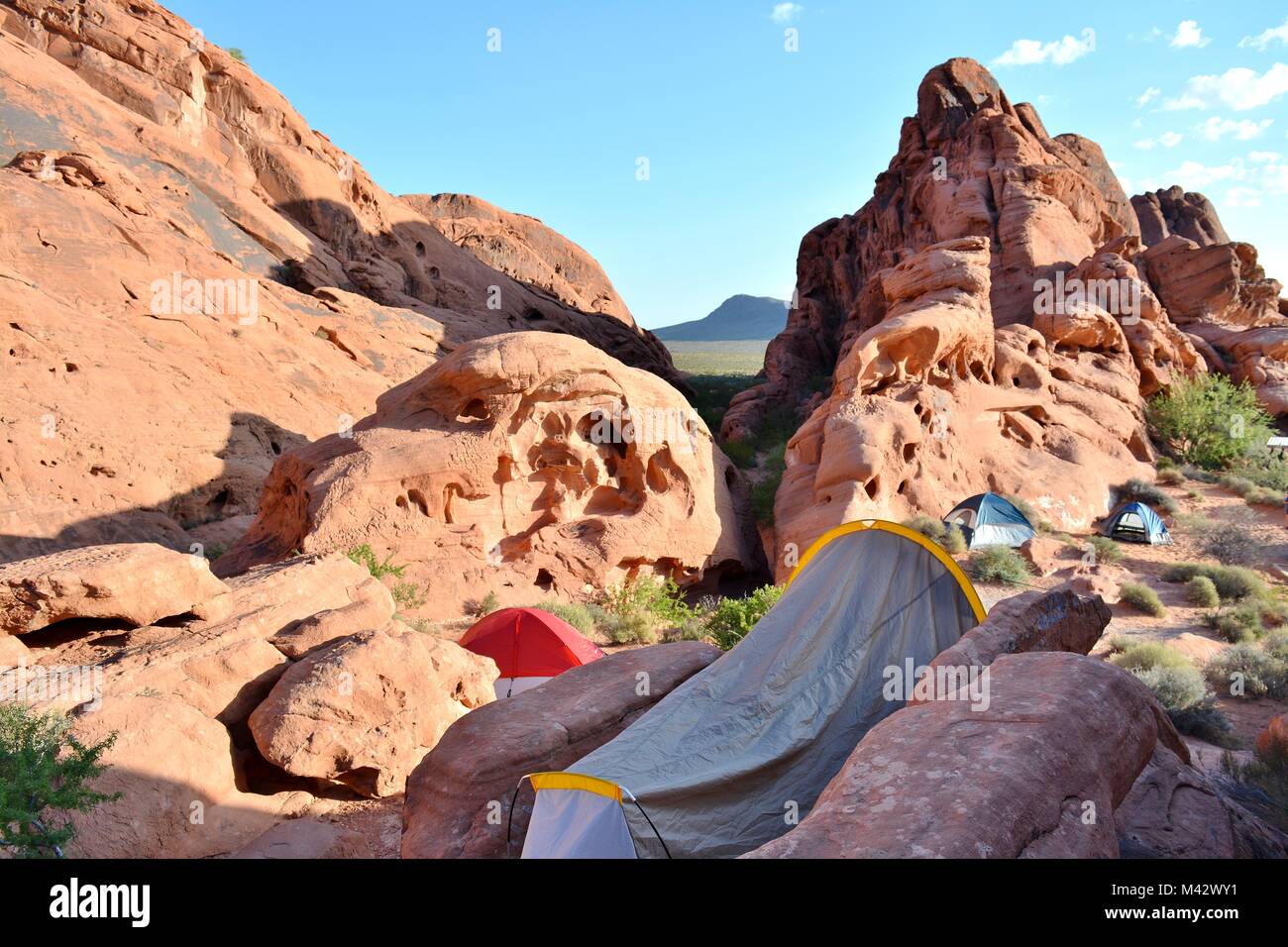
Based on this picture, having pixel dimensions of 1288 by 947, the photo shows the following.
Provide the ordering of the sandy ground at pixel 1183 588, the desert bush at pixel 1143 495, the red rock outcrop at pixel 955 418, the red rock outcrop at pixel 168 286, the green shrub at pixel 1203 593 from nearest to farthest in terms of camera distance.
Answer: the sandy ground at pixel 1183 588
the green shrub at pixel 1203 593
the red rock outcrop at pixel 168 286
the red rock outcrop at pixel 955 418
the desert bush at pixel 1143 495

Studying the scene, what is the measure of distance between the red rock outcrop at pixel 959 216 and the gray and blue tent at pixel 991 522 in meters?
12.6

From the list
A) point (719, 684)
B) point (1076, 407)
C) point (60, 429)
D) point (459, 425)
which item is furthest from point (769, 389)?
point (719, 684)

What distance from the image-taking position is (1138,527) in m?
14.9

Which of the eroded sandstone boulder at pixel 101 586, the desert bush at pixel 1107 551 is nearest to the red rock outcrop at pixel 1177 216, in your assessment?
the desert bush at pixel 1107 551

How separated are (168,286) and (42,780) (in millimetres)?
17922

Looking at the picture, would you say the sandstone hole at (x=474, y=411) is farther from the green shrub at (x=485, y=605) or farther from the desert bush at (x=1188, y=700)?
the desert bush at (x=1188, y=700)

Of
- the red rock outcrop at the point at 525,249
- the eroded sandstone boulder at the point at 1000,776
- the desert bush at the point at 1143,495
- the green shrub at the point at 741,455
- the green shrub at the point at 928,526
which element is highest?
the red rock outcrop at the point at 525,249

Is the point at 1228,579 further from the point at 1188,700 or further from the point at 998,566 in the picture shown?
the point at 1188,700

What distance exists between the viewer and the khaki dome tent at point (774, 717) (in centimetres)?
405

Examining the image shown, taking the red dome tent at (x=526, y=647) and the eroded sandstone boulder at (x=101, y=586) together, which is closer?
the eroded sandstone boulder at (x=101, y=586)

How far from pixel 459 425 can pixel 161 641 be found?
21.5ft

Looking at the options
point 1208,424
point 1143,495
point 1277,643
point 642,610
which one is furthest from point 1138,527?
point 642,610

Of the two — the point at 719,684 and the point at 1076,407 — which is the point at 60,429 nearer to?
the point at 719,684
